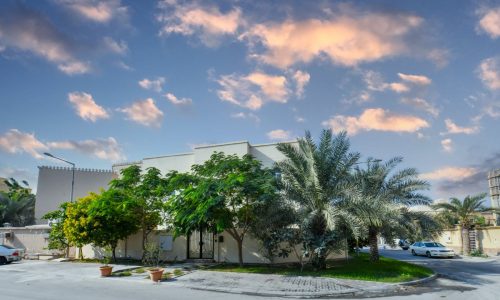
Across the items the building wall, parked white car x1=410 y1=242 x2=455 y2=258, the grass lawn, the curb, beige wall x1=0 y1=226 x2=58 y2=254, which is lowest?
parked white car x1=410 y1=242 x2=455 y2=258

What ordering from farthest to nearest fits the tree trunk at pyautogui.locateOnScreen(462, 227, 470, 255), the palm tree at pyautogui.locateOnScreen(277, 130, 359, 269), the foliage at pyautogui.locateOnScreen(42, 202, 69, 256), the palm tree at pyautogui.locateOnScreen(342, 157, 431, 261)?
the tree trunk at pyautogui.locateOnScreen(462, 227, 470, 255) < the foliage at pyautogui.locateOnScreen(42, 202, 69, 256) < the palm tree at pyautogui.locateOnScreen(342, 157, 431, 261) < the palm tree at pyautogui.locateOnScreen(277, 130, 359, 269)

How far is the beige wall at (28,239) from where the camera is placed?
96.6 ft

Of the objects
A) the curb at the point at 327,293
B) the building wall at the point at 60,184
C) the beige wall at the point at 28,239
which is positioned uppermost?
the building wall at the point at 60,184

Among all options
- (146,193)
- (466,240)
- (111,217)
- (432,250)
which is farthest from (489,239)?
(111,217)

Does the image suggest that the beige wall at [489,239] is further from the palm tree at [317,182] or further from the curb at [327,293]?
the curb at [327,293]

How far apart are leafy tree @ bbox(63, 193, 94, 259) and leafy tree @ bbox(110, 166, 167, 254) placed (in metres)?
2.42

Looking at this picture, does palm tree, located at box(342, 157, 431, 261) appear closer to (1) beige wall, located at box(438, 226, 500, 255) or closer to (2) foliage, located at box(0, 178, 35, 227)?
(1) beige wall, located at box(438, 226, 500, 255)

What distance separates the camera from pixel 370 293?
46.6ft

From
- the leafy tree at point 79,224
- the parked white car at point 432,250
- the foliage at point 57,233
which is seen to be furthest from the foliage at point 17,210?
the parked white car at point 432,250

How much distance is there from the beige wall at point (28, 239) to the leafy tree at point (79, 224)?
25.1 ft

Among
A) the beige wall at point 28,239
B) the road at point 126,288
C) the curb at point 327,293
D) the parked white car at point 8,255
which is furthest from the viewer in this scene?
the beige wall at point 28,239

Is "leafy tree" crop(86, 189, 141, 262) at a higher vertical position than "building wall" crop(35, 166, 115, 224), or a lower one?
lower

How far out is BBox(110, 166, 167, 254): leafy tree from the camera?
23.5m

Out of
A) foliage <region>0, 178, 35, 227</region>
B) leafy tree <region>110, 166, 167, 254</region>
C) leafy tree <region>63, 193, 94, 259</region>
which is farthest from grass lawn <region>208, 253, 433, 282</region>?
foliage <region>0, 178, 35, 227</region>
